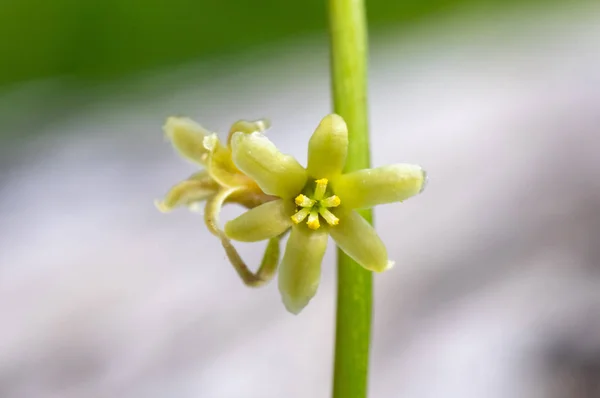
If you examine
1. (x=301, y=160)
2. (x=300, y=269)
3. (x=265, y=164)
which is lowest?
(x=300, y=269)

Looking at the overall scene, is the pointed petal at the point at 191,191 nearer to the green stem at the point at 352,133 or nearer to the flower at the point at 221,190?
the flower at the point at 221,190

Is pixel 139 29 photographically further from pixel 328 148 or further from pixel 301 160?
pixel 328 148

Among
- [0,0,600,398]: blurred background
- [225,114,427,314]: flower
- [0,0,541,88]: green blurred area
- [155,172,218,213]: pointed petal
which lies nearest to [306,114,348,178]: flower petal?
[225,114,427,314]: flower

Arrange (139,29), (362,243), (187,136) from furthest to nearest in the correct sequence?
(139,29) → (187,136) → (362,243)

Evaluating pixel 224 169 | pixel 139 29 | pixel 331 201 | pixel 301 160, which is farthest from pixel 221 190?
Answer: pixel 139 29

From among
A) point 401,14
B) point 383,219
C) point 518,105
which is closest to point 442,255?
point 383,219

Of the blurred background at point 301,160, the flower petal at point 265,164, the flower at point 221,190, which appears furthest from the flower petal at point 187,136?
the blurred background at point 301,160

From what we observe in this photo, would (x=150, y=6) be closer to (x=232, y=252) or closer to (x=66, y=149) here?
(x=66, y=149)
